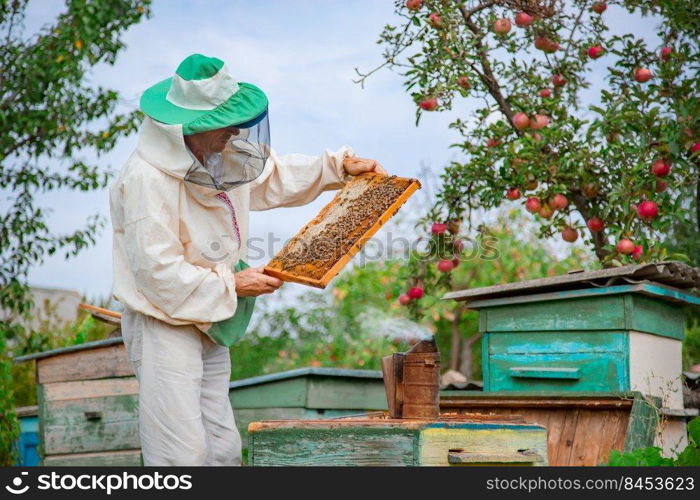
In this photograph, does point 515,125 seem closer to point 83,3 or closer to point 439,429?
point 439,429

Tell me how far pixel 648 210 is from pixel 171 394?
2621 mm

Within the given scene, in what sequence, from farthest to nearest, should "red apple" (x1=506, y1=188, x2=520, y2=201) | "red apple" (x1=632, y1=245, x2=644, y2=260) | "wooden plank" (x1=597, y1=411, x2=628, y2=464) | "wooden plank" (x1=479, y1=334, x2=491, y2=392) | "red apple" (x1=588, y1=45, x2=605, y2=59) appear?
1. "red apple" (x1=588, y1=45, x2=605, y2=59)
2. "red apple" (x1=506, y1=188, x2=520, y2=201)
3. "wooden plank" (x1=479, y1=334, x2=491, y2=392)
4. "red apple" (x1=632, y1=245, x2=644, y2=260)
5. "wooden plank" (x1=597, y1=411, x2=628, y2=464)

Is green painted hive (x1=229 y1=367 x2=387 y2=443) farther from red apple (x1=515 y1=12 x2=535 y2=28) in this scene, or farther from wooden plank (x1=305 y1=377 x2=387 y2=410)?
red apple (x1=515 y1=12 x2=535 y2=28)

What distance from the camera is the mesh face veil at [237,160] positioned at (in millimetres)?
3012

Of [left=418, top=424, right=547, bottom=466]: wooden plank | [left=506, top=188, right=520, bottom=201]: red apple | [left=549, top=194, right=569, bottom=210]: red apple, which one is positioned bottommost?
[left=418, top=424, right=547, bottom=466]: wooden plank

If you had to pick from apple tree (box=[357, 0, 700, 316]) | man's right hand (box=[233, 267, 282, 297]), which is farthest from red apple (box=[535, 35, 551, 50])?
man's right hand (box=[233, 267, 282, 297])

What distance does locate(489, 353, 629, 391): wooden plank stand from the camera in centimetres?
404

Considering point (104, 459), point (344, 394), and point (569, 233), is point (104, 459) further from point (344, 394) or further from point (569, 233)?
point (569, 233)

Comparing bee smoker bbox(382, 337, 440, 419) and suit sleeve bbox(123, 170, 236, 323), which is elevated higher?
suit sleeve bbox(123, 170, 236, 323)

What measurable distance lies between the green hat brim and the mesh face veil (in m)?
0.04

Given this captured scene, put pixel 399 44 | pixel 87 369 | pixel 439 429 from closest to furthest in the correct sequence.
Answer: pixel 439 429, pixel 399 44, pixel 87 369
